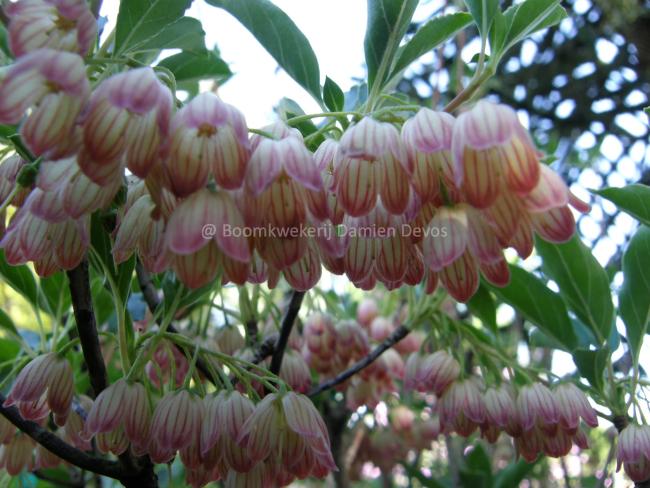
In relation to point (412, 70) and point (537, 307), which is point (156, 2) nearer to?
point (537, 307)

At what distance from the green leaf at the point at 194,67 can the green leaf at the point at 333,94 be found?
596 millimetres

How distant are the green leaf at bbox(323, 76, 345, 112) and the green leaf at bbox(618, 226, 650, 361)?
0.92 m

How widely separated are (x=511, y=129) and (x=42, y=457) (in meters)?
1.55

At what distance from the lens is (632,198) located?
1657 millimetres

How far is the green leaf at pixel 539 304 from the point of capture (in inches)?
81.6

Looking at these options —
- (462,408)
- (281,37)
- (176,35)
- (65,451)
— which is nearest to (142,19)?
(176,35)

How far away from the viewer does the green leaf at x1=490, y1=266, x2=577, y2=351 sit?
2.07 metres

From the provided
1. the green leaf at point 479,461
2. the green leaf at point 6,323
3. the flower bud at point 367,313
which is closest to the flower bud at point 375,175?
the green leaf at point 6,323

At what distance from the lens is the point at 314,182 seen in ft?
3.81

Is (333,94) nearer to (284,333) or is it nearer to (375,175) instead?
(375,175)

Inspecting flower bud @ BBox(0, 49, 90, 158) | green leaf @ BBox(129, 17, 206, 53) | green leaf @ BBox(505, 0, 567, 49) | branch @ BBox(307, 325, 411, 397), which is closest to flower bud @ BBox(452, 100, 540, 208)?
green leaf @ BBox(505, 0, 567, 49)

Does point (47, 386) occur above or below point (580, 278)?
below

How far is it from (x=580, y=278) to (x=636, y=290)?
0.17 m

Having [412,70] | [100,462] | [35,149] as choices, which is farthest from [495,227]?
[412,70]
